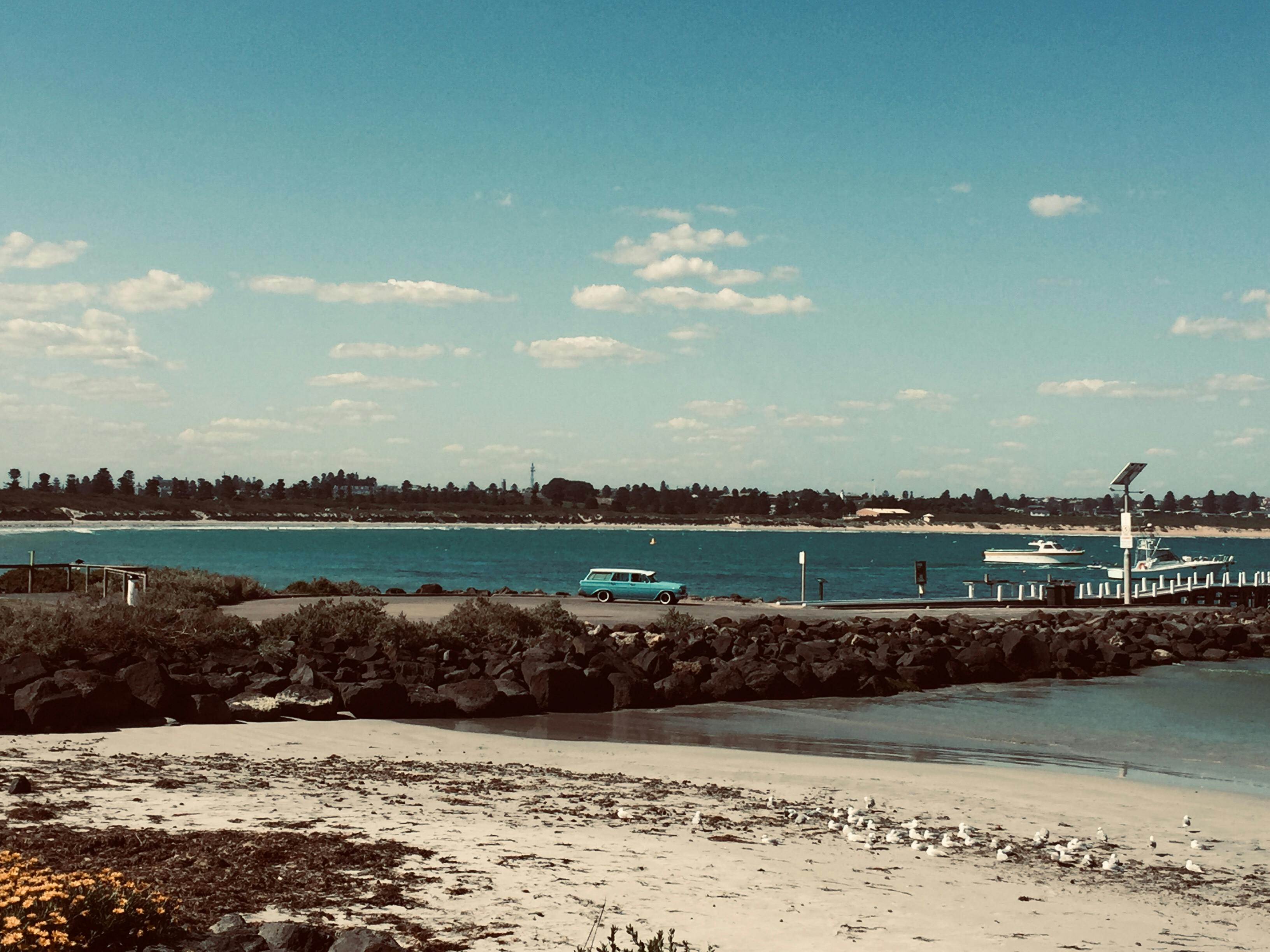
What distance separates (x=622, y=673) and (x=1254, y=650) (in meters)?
26.8

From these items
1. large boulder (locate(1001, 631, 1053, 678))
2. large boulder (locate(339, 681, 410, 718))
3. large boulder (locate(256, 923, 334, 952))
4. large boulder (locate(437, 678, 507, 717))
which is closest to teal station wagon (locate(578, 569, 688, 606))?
large boulder (locate(1001, 631, 1053, 678))

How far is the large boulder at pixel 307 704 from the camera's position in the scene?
18.6m

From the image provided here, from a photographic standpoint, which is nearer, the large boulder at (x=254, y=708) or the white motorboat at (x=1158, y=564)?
the large boulder at (x=254, y=708)

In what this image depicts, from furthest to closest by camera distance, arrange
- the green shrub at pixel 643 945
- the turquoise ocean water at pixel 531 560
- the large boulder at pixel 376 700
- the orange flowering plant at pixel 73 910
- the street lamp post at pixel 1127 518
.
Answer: the turquoise ocean water at pixel 531 560 → the street lamp post at pixel 1127 518 → the large boulder at pixel 376 700 → the green shrub at pixel 643 945 → the orange flowering plant at pixel 73 910

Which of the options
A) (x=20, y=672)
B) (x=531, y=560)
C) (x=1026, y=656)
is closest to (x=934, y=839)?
(x=20, y=672)

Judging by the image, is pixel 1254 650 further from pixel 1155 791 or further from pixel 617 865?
pixel 617 865

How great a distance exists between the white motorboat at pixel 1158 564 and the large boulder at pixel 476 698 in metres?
66.7

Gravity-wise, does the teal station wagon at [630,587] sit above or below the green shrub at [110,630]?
below

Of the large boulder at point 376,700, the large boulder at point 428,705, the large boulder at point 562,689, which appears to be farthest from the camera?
the large boulder at point 562,689

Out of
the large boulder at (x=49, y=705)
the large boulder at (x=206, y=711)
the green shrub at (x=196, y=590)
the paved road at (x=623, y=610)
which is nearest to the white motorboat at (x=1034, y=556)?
the paved road at (x=623, y=610)

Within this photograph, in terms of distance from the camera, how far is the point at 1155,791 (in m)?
15.0

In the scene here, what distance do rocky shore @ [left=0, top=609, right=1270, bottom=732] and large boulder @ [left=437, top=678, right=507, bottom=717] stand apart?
3 centimetres

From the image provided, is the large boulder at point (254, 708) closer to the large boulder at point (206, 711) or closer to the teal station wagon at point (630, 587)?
the large boulder at point (206, 711)

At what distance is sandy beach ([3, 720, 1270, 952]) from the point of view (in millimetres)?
8148
